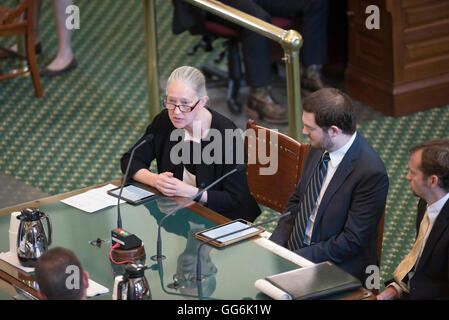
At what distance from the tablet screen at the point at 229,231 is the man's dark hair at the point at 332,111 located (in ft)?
1.68

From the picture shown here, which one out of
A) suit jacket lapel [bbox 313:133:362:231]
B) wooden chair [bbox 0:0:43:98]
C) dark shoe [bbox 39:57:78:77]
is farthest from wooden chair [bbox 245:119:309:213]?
dark shoe [bbox 39:57:78:77]

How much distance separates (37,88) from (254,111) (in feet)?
5.72

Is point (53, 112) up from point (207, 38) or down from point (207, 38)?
down

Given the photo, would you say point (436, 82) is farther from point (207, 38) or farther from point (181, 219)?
point (181, 219)

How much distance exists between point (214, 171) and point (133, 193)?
39 cm

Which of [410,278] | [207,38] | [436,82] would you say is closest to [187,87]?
[410,278]

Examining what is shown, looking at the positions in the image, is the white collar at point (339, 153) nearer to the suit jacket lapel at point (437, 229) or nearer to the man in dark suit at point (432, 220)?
the man in dark suit at point (432, 220)

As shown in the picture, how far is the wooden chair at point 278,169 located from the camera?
381 cm

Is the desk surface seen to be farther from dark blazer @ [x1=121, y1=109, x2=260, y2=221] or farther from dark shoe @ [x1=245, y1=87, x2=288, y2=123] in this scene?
dark shoe @ [x1=245, y1=87, x2=288, y2=123]

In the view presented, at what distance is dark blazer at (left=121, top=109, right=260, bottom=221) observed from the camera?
3805 millimetres

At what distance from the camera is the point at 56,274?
249cm

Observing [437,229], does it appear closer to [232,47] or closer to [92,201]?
[92,201]

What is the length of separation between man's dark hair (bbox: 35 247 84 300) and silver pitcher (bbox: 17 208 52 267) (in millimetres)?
628
